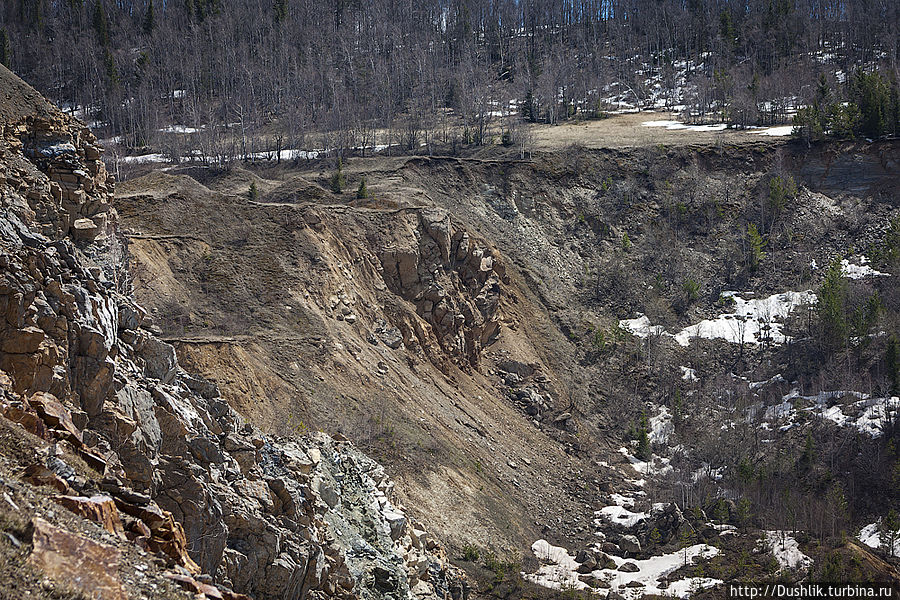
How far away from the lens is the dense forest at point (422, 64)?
247ft

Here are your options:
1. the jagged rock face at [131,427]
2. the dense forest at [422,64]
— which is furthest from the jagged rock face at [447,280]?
the dense forest at [422,64]

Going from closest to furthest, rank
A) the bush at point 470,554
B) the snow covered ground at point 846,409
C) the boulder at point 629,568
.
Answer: the bush at point 470,554 < the boulder at point 629,568 < the snow covered ground at point 846,409

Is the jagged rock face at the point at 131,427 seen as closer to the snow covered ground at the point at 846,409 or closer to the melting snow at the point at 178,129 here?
the snow covered ground at the point at 846,409

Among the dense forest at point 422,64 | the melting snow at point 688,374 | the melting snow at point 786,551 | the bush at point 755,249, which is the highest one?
the dense forest at point 422,64

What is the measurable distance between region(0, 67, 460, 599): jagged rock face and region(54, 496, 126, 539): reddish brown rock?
2cm

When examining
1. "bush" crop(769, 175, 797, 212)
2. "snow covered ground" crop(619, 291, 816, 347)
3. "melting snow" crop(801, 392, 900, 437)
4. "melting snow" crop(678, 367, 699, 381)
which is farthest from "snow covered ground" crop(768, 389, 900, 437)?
"bush" crop(769, 175, 797, 212)

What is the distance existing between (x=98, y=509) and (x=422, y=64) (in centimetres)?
8642

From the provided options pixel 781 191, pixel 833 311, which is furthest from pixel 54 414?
pixel 781 191

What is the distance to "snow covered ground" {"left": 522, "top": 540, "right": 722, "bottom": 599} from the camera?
98.1 feet

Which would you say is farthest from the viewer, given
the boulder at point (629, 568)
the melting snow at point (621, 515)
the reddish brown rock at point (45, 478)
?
the melting snow at point (621, 515)

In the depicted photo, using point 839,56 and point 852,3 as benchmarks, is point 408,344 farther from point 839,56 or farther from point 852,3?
point 852,3

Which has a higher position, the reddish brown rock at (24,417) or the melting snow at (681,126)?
the melting snow at (681,126)

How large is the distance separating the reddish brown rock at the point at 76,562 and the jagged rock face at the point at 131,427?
3.12 feet

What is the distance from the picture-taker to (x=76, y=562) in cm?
864
